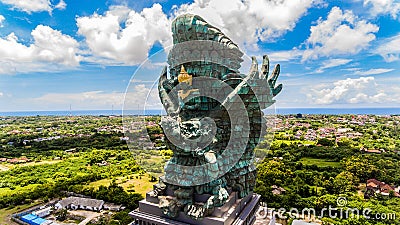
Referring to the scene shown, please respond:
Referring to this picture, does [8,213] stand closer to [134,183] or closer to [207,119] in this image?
[134,183]

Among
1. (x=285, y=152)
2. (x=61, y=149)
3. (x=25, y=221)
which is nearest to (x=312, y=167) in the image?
(x=285, y=152)

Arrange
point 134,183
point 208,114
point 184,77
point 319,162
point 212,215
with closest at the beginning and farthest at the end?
point 212,215
point 208,114
point 184,77
point 134,183
point 319,162

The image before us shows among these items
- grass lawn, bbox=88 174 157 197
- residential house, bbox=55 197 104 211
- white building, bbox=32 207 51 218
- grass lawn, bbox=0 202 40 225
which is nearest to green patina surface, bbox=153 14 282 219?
residential house, bbox=55 197 104 211

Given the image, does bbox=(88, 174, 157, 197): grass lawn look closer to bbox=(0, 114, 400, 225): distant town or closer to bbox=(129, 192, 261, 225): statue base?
bbox=(0, 114, 400, 225): distant town

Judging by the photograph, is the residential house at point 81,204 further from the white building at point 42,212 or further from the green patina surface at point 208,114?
the green patina surface at point 208,114

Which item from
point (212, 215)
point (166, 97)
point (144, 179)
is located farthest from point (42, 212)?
point (212, 215)

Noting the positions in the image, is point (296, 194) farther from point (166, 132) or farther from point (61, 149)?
point (61, 149)

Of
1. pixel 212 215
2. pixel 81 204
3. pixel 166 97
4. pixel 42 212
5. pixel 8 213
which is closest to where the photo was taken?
pixel 212 215

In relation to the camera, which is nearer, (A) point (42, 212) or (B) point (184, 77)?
(B) point (184, 77)
